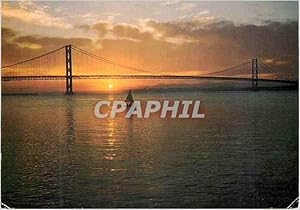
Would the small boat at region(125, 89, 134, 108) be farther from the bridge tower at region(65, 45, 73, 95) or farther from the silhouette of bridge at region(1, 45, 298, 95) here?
the bridge tower at region(65, 45, 73, 95)

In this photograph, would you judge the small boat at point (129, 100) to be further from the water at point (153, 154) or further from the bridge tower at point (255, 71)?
the bridge tower at point (255, 71)

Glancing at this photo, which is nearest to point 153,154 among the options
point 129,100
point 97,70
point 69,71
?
point 129,100

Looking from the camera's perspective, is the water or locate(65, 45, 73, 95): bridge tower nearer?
the water

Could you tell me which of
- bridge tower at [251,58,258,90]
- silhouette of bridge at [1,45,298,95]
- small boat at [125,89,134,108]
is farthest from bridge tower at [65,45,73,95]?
bridge tower at [251,58,258,90]

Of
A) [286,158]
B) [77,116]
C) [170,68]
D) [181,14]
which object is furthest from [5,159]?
[286,158]

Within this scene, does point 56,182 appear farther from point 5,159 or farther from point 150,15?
point 150,15

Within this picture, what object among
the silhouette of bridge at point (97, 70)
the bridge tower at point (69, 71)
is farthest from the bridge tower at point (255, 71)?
the bridge tower at point (69, 71)
